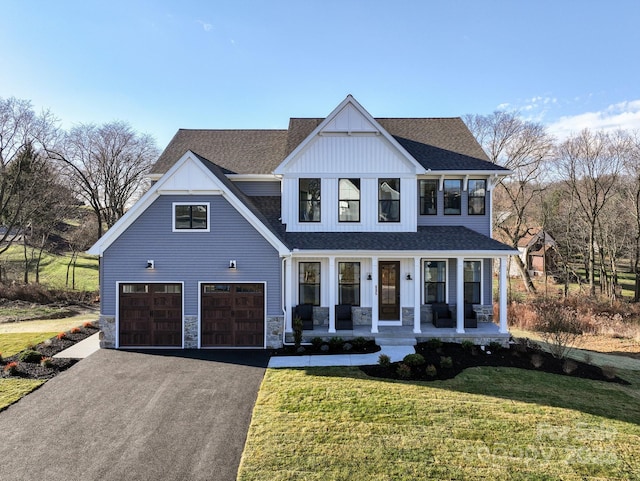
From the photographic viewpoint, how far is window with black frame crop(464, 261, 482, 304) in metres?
14.3

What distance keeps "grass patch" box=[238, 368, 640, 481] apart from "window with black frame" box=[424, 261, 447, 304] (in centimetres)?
452

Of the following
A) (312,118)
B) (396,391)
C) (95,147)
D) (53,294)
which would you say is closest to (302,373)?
(396,391)

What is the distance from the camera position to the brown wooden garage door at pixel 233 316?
12195 mm

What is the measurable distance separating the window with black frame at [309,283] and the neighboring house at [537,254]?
2728 cm

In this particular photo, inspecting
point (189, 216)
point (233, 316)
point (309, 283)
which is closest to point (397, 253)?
point (309, 283)

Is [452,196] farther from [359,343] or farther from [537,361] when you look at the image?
[359,343]

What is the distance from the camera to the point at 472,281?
47.0 ft

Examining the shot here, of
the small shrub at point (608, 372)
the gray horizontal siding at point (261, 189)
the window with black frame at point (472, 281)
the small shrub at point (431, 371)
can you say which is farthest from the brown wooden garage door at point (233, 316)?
the small shrub at point (608, 372)

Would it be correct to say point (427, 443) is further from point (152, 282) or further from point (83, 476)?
point (152, 282)

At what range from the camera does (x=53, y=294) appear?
950 inches

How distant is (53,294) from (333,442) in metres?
24.9

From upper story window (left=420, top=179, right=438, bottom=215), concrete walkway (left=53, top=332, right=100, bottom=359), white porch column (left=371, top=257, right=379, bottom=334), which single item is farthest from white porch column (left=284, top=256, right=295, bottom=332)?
concrete walkway (left=53, top=332, right=100, bottom=359)

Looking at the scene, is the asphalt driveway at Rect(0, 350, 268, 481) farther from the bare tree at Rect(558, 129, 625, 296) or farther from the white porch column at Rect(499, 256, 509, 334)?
the bare tree at Rect(558, 129, 625, 296)

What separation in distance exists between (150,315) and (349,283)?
7.06 m
